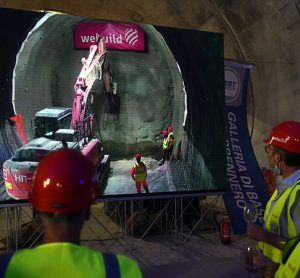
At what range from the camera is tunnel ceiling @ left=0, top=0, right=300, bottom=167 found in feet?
24.7

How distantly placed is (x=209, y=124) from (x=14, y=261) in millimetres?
4252

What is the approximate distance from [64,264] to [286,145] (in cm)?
157

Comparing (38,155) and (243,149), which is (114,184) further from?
(243,149)

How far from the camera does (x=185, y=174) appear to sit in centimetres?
489

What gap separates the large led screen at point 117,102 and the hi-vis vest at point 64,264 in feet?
10.2

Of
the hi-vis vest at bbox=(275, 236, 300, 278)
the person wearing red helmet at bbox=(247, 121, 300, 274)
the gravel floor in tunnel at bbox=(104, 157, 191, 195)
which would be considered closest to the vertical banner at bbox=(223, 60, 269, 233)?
the gravel floor in tunnel at bbox=(104, 157, 191, 195)

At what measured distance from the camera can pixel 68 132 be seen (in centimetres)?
429

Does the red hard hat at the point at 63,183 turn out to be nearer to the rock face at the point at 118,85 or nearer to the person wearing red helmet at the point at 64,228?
the person wearing red helmet at the point at 64,228

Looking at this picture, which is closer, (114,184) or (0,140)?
(0,140)

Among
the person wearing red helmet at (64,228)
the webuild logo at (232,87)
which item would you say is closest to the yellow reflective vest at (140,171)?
the webuild logo at (232,87)

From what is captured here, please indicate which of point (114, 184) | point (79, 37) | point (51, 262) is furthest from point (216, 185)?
point (51, 262)

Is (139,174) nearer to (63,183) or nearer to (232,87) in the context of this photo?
(232,87)

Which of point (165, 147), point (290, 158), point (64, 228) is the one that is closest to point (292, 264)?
point (290, 158)

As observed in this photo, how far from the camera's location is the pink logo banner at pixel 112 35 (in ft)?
14.3
